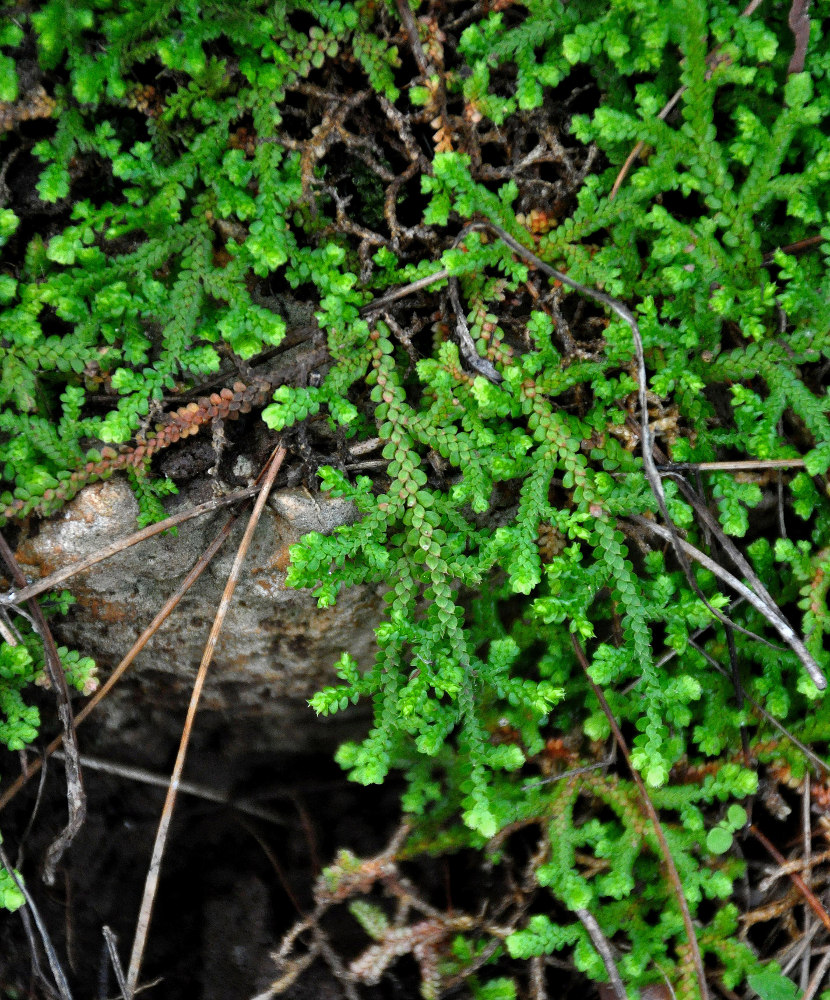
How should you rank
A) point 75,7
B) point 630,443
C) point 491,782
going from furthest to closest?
point 491,782 → point 630,443 → point 75,7

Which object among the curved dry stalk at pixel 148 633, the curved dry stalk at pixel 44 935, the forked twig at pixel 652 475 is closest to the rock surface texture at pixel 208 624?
the curved dry stalk at pixel 148 633

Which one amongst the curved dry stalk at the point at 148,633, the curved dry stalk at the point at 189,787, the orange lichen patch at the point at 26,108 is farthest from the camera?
the curved dry stalk at the point at 189,787

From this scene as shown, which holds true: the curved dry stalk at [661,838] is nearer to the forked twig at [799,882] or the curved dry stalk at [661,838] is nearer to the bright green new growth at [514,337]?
the bright green new growth at [514,337]

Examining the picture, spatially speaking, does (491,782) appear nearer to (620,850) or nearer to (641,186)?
(620,850)

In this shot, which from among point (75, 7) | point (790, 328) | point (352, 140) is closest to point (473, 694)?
point (790, 328)

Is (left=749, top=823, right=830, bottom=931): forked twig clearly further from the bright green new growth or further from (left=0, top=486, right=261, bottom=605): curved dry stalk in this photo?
(left=0, top=486, right=261, bottom=605): curved dry stalk

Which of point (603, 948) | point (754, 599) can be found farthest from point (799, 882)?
point (754, 599)
